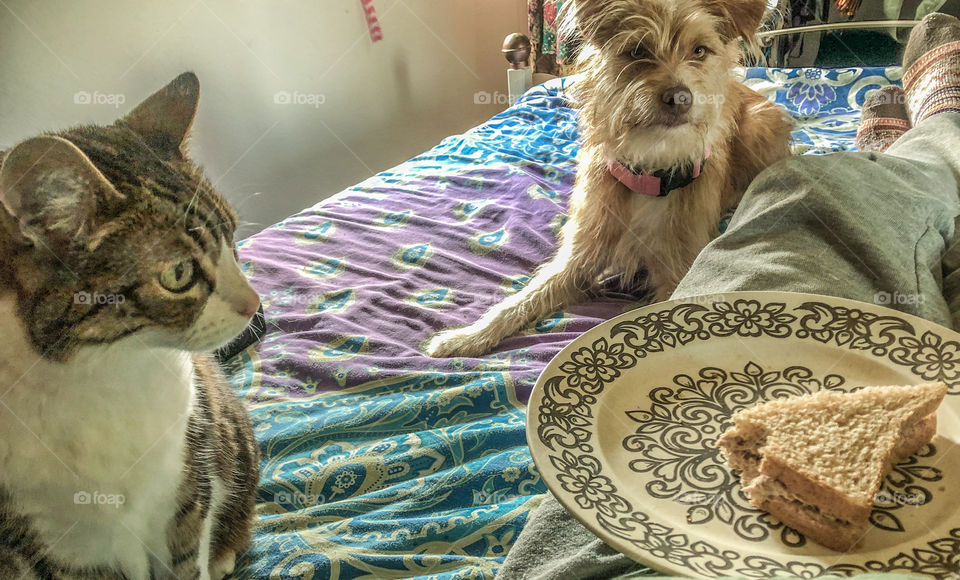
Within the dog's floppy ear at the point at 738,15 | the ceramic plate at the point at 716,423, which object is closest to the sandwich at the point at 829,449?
the ceramic plate at the point at 716,423

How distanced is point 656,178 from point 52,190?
5.17 feet

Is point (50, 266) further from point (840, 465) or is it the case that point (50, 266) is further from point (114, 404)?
point (840, 465)

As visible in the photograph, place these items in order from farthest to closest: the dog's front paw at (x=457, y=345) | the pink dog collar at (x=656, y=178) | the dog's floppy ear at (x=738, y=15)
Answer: the pink dog collar at (x=656, y=178) < the dog's floppy ear at (x=738, y=15) < the dog's front paw at (x=457, y=345)

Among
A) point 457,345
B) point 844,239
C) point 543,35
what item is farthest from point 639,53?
point 543,35

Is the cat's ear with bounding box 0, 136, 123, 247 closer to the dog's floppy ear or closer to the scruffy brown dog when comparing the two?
the scruffy brown dog

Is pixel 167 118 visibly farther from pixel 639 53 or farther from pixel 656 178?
pixel 656 178

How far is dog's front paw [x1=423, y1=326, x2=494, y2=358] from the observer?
1.64 m

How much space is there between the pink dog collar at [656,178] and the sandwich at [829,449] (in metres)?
1.19

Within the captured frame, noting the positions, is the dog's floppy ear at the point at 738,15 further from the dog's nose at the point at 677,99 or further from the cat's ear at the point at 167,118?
the cat's ear at the point at 167,118

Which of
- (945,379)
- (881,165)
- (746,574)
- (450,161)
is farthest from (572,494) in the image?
(450,161)

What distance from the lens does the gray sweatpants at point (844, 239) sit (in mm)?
1218

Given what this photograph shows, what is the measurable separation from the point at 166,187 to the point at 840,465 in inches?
32.9

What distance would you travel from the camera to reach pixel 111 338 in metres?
0.74

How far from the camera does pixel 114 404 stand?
771mm
